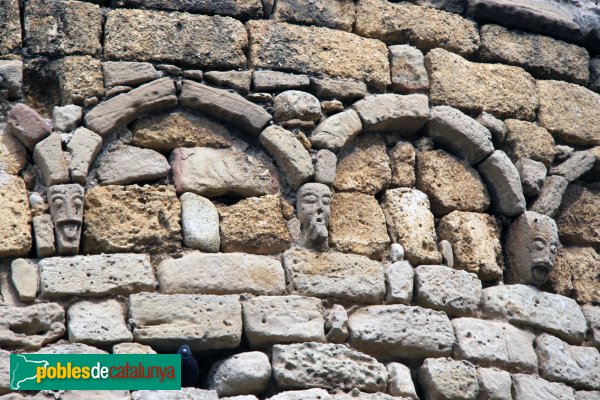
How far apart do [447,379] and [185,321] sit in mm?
1413

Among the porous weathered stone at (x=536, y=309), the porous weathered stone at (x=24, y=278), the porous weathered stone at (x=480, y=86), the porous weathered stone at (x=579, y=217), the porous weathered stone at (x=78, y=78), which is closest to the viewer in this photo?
the porous weathered stone at (x=24, y=278)

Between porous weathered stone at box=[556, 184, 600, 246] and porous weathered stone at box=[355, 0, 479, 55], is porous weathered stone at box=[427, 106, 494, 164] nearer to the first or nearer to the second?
porous weathered stone at box=[355, 0, 479, 55]

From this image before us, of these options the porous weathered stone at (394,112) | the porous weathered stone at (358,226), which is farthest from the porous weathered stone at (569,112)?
the porous weathered stone at (358,226)

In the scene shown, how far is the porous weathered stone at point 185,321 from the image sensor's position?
6277mm

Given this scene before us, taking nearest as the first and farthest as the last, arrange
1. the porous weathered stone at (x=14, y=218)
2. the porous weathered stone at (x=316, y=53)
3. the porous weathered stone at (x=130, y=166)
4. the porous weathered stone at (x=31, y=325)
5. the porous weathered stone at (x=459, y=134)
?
1. the porous weathered stone at (x=31, y=325)
2. the porous weathered stone at (x=14, y=218)
3. the porous weathered stone at (x=130, y=166)
4. the porous weathered stone at (x=316, y=53)
5. the porous weathered stone at (x=459, y=134)

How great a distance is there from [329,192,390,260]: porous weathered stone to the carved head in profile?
0.34ft

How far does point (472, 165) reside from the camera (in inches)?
300

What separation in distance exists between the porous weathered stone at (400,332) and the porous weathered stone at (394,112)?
1165 mm

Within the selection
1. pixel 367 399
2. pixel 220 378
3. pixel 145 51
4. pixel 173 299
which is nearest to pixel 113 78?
pixel 145 51

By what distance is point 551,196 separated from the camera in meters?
7.66

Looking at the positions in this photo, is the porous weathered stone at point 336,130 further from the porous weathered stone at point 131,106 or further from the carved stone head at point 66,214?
the carved stone head at point 66,214

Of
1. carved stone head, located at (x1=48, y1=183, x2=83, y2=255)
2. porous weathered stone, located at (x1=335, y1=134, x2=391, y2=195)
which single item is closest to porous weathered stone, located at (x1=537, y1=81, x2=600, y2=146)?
porous weathered stone, located at (x1=335, y1=134, x2=391, y2=195)

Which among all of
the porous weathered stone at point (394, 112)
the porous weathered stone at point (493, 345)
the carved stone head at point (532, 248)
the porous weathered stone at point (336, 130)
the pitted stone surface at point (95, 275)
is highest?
the porous weathered stone at point (394, 112)

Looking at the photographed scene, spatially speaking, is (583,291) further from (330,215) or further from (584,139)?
(330,215)
